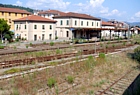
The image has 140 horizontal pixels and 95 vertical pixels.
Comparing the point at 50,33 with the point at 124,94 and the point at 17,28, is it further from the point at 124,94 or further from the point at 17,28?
the point at 124,94

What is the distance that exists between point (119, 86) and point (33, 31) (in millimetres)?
38467

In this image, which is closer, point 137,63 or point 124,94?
point 124,94

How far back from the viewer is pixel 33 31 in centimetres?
4750

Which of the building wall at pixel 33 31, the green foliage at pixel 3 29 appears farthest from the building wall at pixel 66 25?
the green foliage at pixel 3 29

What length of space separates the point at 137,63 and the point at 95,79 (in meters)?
8.06

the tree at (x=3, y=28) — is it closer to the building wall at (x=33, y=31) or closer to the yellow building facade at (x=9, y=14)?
the building wall at (x=33, y=31)

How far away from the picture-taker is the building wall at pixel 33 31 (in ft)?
156

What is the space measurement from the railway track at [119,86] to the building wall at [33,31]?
119 ft

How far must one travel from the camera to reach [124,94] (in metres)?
9.87

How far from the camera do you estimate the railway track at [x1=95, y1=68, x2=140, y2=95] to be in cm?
1008

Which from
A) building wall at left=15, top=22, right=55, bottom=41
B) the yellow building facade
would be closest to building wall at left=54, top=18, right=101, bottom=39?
building wall at left=15, top=22, right=55, bottom=41

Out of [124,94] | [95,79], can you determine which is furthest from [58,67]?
[124,94]

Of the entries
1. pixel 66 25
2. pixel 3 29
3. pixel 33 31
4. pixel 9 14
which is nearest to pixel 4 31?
pixel 3 29

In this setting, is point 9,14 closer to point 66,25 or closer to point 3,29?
point 66,25
